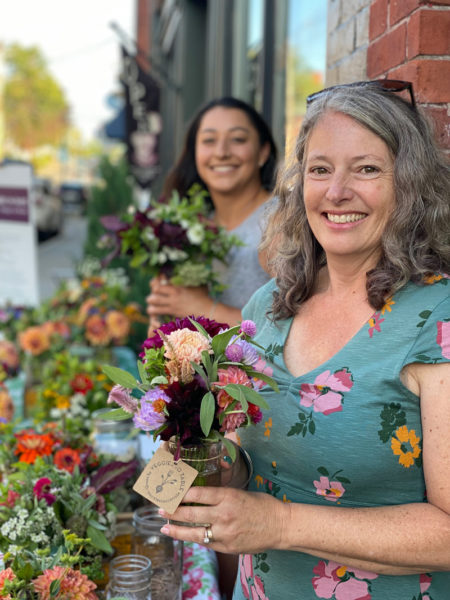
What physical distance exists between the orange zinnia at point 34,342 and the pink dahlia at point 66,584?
7.80 ft

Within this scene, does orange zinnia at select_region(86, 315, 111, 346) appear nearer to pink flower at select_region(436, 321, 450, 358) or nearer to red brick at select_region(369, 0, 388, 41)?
red brick at select_region(369, 0, 388, 41)

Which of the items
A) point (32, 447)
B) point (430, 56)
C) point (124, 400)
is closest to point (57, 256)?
point (32, 447)

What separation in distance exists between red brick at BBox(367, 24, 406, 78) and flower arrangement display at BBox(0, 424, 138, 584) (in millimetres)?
1462

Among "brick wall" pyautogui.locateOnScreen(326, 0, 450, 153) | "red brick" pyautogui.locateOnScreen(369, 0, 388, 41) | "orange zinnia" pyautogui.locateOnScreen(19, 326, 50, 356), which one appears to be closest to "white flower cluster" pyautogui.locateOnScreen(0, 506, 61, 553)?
"brick wall" pyautogui.locateOnScreen(326, 0, 450, 153)

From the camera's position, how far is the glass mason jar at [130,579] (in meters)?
1.53

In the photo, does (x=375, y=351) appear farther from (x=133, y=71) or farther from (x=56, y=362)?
(x=133, y=71)

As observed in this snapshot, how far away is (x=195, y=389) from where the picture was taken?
1.18 meters

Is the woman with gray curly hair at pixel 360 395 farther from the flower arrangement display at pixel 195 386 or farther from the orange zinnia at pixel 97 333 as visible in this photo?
the orange zinnia at pixel 97 333

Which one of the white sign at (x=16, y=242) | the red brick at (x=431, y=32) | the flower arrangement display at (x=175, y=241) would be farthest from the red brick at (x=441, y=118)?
the white sign at (x=16, y=242)

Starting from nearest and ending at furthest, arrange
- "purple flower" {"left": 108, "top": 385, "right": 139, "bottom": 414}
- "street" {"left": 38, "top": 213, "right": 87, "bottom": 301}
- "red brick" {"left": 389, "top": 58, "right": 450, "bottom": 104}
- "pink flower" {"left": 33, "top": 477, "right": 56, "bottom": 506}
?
"purple flower" {"left": 108, "top": 385, "right": 139, "bottom": 414}, "pink flower" {"left": 33, "top": 477, "right": 56, "bottom": 506}, "red brick" {"left": 389, "top": 58, "right": 450, "bottom": 104}, "street" {"left": 38, "top": 213, "right": 87, "bottom": 301}

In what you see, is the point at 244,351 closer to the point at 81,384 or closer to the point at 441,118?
the point at 441,118

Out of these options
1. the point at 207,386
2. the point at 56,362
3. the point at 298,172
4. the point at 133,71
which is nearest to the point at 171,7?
the point at 133,71

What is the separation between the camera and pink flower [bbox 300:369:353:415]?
1.36 meters

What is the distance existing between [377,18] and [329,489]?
1.50m
